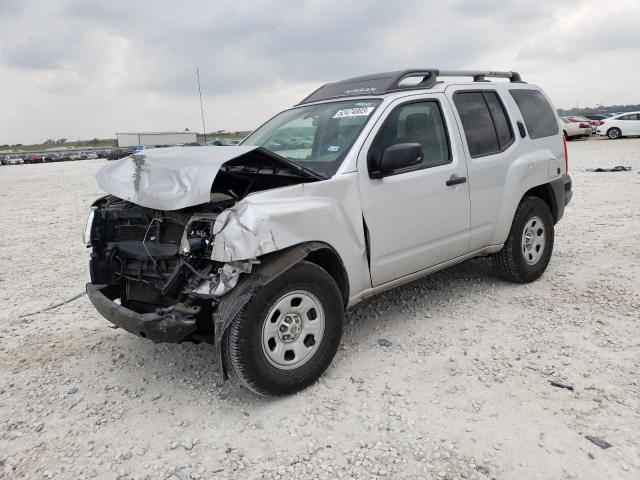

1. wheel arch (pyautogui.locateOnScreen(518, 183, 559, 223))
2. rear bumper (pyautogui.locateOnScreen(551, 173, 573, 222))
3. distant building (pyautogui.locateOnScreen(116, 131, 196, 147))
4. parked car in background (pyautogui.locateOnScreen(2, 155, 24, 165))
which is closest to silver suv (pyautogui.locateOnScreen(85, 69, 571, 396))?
wheel arch (pyautogui.locateOnScreen(518, 183, 559, 223))

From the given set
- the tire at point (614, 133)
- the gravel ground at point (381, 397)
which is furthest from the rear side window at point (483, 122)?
the tire at point (614, 133)

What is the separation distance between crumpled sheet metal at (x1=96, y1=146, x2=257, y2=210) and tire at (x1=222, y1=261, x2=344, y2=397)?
0.73m

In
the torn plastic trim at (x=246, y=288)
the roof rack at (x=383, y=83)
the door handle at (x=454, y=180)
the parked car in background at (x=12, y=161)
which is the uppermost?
the parked car in background at (x=12, y=161)

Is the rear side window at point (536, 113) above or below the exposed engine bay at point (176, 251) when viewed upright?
above

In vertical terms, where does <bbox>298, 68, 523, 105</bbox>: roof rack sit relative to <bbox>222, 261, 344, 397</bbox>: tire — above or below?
above

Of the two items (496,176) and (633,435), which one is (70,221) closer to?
(496,176)

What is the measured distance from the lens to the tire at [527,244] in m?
5.09

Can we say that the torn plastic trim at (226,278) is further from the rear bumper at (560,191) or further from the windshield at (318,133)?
the rear bumper at (560,191)

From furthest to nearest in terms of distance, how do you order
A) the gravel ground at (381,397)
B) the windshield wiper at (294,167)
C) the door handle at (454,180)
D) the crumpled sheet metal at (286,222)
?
1. the door handle at (454,180)
2. the windshield wiper at (294,167)
3. the crumpled sheet metal at (286,222)
4. the gravel ground at (381,397)

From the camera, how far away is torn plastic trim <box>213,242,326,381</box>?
303 cm

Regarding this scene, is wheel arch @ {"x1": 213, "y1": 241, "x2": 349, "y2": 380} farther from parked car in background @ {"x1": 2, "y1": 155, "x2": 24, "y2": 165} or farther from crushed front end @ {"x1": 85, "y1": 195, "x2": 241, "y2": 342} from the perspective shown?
parked car in background @ {"x1": 2, "y1": 155, "x2": 24, "y2": 165}

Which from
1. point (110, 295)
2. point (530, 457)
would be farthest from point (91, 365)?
point (530, 457)

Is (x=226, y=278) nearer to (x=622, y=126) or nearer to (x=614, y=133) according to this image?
(x=622, y=126)

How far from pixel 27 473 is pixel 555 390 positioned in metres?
3.06
